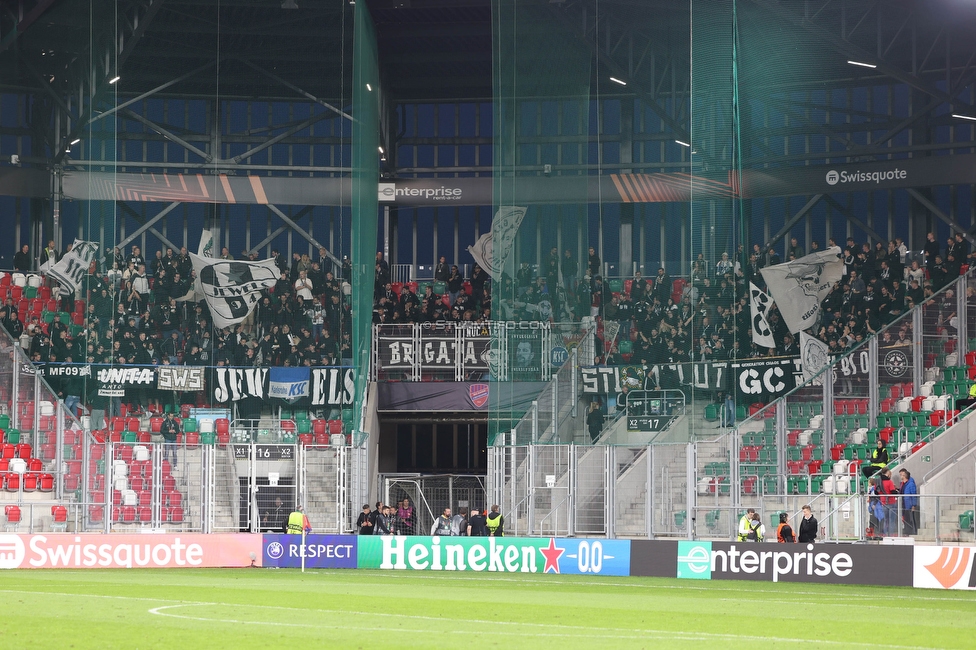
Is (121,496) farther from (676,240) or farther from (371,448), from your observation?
(676,240)

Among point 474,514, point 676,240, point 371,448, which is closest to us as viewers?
point 676,240

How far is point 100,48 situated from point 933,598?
19693 mm

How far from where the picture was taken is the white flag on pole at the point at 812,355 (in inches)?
1059

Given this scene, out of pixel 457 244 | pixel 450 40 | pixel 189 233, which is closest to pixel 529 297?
pixel 189 233

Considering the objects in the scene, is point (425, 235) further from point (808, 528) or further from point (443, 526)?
point (808, 528)

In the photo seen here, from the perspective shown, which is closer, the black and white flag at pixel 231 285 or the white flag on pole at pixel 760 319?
the white flag on pole at pixel 760 319

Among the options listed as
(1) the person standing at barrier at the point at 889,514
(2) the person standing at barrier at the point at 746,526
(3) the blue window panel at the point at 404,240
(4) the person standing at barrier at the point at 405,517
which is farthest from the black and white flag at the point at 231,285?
(3) the blue window panel at the point at 404,240

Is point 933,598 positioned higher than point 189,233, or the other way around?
point 189,233

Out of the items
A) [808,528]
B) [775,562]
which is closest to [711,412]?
[808,528]

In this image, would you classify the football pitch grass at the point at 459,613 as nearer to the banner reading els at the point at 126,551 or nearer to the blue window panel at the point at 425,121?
the banner reading els at the point at 126,551

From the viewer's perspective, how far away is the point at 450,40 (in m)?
38.5

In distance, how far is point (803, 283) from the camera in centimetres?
2864

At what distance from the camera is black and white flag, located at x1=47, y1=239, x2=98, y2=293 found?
88.3ft

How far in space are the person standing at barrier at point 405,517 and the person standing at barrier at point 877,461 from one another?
1091 cm
